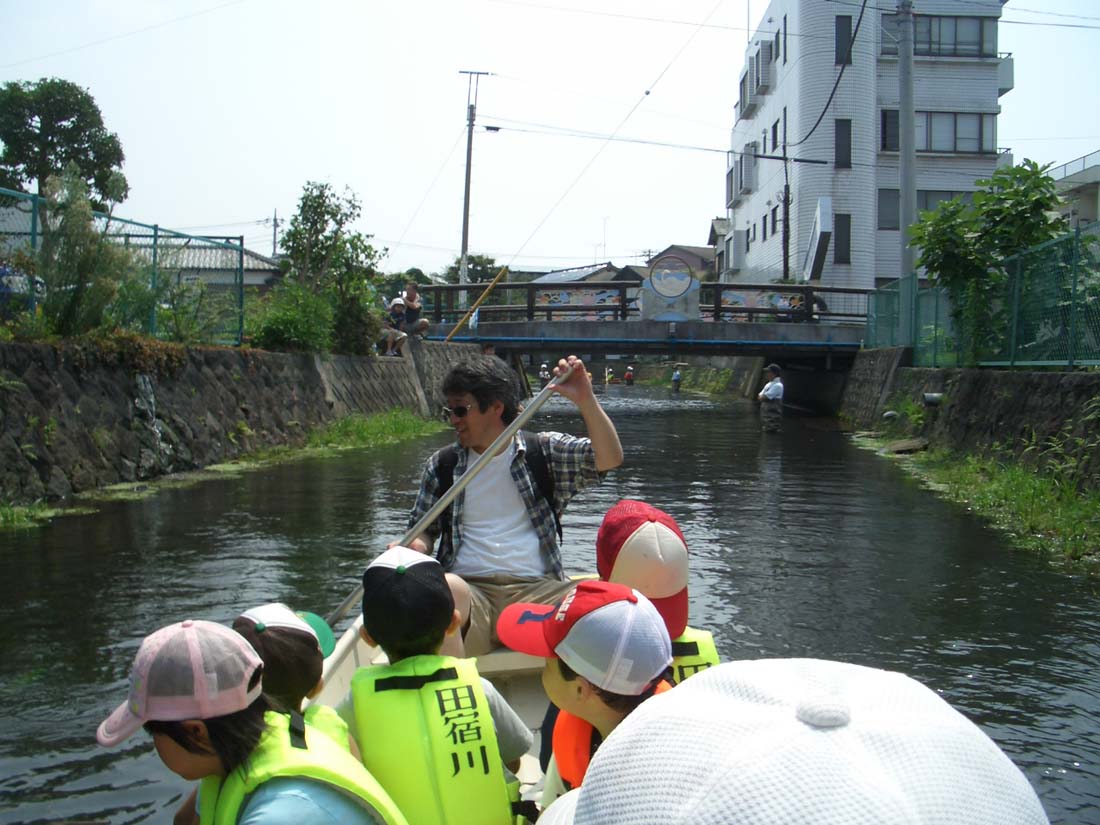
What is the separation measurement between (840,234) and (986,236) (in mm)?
21364

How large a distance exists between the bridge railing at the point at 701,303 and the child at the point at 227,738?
24.1 metres

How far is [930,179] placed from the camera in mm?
35594

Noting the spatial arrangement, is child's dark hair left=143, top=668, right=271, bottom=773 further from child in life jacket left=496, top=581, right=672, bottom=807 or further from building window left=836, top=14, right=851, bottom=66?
building window left=836, top=14, right=851, bottom=66

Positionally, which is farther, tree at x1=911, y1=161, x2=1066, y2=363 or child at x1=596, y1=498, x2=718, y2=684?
tree at x1=911, y1=161, x2=1066, y2=363

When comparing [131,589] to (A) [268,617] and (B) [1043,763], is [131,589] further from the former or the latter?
(B) [1043,763]

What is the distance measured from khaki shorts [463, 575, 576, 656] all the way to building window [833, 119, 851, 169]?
111 feet

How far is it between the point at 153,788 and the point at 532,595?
155cm

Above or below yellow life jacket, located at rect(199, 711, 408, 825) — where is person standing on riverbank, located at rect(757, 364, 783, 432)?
above

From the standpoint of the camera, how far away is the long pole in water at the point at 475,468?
3.87 m

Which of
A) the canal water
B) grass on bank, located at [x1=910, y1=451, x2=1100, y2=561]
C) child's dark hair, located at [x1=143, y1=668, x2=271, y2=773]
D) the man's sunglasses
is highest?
the man's sunglasses

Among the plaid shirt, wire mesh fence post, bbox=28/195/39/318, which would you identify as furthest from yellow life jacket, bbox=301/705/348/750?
wire mesh fence post, bbox=28/195/39/318

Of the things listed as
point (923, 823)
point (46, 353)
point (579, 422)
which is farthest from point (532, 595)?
point (579, 422)

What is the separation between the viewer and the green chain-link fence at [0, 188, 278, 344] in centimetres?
1049

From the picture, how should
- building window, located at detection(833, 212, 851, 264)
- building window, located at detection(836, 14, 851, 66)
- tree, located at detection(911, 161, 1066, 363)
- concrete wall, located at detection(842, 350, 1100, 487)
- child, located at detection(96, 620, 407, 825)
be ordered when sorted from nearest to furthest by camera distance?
child, located at detection(96, 620, 407, 825), concrete wall, located at detection(842, 350, 1100, 487), tree, located at detection(911, 161, 1066, 363), building window, located at detection(836, 14, 851, 66), building window, located at detection(833, 212, 851, 264)
